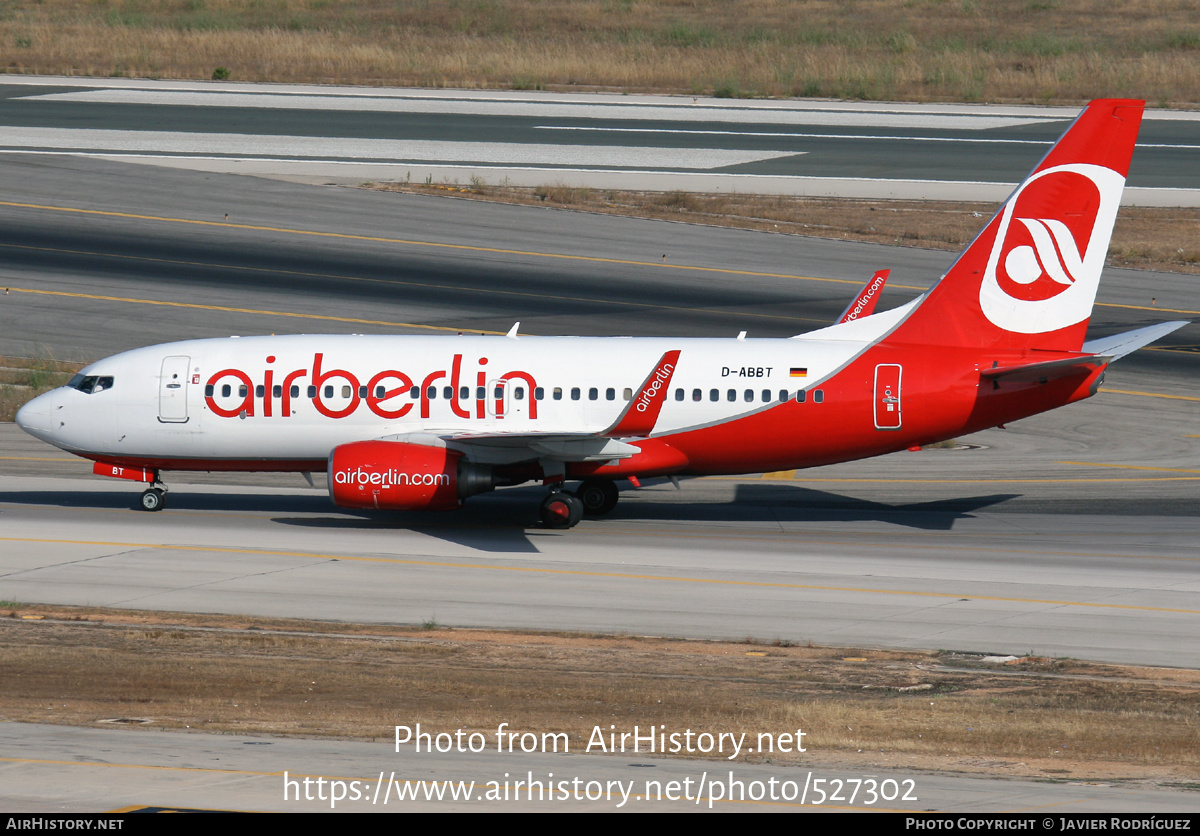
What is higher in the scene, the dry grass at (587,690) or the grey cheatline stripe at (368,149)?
the grey cheatline stripe at (368,149)

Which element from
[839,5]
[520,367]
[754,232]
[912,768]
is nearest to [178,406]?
[520,367]

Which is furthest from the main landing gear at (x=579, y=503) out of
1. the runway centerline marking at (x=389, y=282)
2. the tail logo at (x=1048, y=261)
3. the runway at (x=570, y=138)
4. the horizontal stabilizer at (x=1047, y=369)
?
the runway at (x=570, y=138)

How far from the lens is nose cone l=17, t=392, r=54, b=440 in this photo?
123 feet

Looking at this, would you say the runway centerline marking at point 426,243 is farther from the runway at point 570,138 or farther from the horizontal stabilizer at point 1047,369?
the horizontal stabilizer at point 1047,369

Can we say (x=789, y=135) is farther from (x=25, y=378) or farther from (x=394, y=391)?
(x=394, y=391)

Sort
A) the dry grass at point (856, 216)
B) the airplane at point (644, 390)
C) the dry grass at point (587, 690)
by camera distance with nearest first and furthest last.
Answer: the dry grass at point (587, 690) < the airplane at point (644, 390) < the dry grass at point (856, 216)

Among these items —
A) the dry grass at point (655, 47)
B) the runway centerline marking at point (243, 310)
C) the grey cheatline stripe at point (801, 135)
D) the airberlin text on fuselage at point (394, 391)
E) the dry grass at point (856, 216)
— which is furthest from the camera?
the dry grass at point (655, 47)

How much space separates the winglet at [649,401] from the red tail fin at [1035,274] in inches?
227

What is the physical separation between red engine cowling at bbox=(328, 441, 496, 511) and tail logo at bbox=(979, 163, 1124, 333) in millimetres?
12940

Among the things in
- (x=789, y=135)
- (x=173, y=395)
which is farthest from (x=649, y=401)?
(x=789, y=135)

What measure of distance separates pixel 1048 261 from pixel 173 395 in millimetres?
20982

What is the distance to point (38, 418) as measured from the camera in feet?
124

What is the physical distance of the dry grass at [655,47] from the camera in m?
95.7

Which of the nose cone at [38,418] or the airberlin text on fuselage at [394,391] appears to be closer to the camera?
the airberlin text on fuselage at [394,391]
